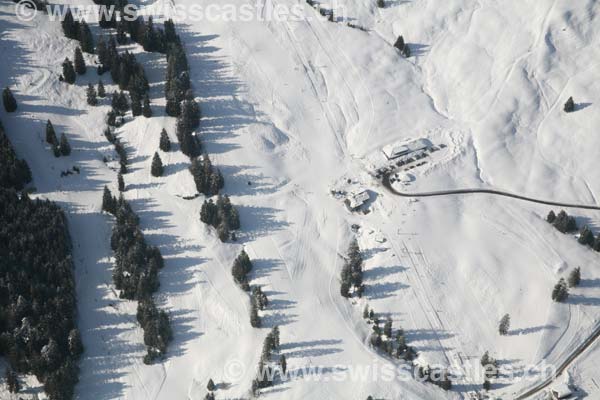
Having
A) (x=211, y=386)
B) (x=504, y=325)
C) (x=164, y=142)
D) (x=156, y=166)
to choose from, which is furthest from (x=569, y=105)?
(x=211, y=386)

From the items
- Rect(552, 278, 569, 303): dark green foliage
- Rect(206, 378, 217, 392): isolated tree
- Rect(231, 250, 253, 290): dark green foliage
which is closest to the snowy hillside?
Rect(552, 278, 569, 303): dark green foliage

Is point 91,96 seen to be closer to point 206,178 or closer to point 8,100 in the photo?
point 8,100

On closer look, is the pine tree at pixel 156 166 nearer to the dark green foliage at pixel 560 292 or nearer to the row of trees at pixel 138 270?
the row of trees at pixel 138 270

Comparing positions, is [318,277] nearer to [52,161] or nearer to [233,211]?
[233,211]

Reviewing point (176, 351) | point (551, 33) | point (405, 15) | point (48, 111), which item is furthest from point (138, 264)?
point (551, 33)

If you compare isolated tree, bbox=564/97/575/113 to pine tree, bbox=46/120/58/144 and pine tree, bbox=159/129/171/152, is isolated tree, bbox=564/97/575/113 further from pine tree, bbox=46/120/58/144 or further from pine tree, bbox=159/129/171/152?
pine tree, bbox=46/120/58/144

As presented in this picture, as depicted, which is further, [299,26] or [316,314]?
[299,26]
